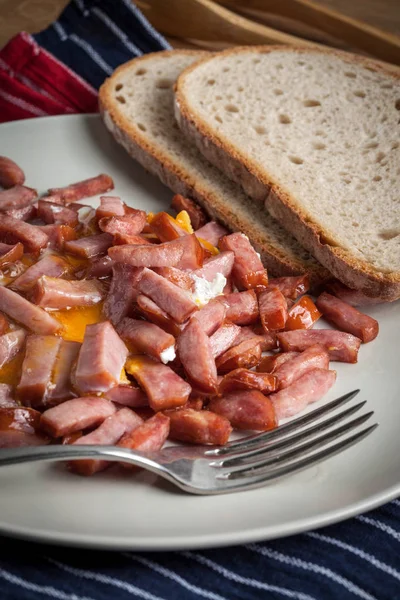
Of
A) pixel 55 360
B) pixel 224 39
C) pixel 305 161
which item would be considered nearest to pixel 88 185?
pixel 305 161

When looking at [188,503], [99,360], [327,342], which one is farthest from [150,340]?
[327,342]

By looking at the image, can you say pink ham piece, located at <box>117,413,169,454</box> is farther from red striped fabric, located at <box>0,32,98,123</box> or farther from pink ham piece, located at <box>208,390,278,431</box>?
red striped fabric, located at <box>0,32,98,123</box>

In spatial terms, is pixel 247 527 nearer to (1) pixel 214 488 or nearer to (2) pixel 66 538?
(1) pixel 214 488

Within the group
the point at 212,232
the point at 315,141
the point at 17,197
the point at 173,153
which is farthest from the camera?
the point at 173,153

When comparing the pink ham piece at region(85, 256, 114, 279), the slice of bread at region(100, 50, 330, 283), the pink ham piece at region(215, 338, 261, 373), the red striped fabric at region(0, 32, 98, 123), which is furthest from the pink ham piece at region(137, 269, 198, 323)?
the red striped fabric at region(0, 32, 98, 123)

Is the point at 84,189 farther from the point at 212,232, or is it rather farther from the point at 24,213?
the point at 212,232

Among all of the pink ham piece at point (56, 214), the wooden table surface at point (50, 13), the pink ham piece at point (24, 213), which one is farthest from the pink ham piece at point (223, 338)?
the wooden table surface at point (50, 13)
